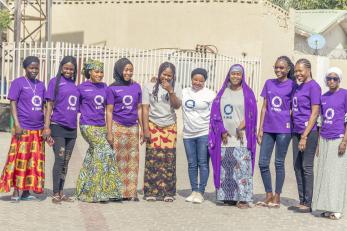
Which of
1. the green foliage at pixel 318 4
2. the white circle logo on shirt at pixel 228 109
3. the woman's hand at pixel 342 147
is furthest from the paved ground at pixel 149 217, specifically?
the green foliage at pixel 318 4

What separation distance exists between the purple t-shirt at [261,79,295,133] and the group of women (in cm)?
1

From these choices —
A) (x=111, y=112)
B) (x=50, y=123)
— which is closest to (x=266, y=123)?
(x=111, y=112)

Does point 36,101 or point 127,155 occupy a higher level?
point 36,101

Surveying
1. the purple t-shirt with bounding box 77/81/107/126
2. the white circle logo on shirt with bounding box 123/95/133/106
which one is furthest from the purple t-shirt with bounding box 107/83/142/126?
the purple t-shirt with bounding box 77/81/107/126

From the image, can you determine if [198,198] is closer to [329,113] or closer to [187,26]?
[329,113]

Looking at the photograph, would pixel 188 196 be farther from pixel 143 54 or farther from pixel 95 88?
pixel 143 54

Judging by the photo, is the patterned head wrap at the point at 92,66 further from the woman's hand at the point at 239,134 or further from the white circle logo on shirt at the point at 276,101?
the white circle logo on shirt at the point at 276,101

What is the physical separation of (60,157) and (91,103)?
27.2 inches

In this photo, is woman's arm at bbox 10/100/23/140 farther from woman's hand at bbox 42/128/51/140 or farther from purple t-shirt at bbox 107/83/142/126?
purple t-shirt at bbox 107/83/142/126

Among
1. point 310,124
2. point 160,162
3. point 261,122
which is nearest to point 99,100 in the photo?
point 160,162

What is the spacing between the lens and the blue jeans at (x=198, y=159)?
29.2ft

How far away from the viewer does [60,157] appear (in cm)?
838

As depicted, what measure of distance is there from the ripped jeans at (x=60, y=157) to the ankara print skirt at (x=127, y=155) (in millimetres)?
544

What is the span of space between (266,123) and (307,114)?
52cm
